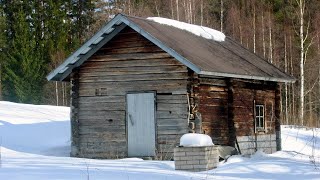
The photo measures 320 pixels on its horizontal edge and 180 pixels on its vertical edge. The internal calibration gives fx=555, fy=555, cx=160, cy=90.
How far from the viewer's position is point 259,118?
20312 millimetres

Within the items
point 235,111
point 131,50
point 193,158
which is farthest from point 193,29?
point 193,158

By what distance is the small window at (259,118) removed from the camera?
794 inches

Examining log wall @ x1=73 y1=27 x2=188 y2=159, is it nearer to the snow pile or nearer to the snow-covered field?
the snow-covered field

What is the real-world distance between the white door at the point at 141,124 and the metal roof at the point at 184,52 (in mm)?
1725

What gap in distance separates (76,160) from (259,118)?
8.42 metres

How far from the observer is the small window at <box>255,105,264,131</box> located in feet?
66.1

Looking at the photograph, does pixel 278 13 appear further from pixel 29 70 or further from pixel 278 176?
pixel 278 176

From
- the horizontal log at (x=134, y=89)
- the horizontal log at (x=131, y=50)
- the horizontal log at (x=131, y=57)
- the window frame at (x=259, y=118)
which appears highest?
the horizontal log at (x=131, y=50)

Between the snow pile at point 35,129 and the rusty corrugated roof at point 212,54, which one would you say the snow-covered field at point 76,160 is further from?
the rusty corrugated roof at point 212,54

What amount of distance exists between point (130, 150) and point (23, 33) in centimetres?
3305

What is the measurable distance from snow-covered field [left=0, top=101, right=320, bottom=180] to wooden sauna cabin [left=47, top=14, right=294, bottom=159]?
1.45 metres

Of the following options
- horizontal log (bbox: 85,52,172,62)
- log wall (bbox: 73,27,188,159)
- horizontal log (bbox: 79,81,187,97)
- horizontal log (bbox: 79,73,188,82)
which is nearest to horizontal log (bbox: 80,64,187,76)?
log wall (bbox: 73,27,188,159)

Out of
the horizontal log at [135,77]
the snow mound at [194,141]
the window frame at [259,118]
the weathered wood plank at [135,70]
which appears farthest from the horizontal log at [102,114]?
the window frame at [259,118]

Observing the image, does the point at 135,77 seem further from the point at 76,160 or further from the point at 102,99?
the point at 76,160
